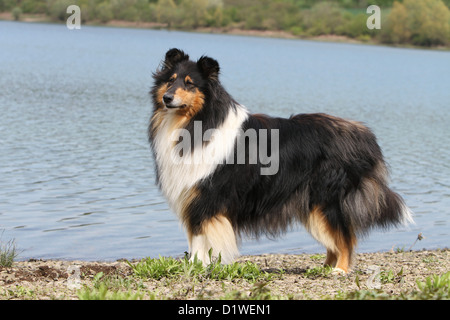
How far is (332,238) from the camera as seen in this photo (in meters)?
6.60

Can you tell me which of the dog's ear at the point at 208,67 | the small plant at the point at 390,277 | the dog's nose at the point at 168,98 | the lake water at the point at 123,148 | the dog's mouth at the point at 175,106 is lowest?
the lake water at the point at 123,148

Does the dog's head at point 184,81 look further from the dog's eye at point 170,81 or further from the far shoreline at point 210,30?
the far shoreline at point 210,30

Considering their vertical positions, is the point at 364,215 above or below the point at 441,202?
above

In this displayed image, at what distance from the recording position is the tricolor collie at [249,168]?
20.6 feet

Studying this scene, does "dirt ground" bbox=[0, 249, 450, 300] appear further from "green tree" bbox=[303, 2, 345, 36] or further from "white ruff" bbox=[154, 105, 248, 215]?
"green tree" bbox=[303, 2, 345, 36]

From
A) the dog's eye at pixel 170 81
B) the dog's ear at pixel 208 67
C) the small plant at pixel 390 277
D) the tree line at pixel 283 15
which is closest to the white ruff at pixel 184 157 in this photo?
the dog's eye at pixel 170 81

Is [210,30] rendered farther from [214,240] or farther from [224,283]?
[224,283]

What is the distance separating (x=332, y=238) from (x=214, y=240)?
4.00 ft

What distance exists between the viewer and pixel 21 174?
1248 centimetres

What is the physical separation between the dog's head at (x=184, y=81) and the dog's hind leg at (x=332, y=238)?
1.59 meters

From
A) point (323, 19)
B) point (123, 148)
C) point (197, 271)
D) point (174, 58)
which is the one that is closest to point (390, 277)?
point (197, 271)
